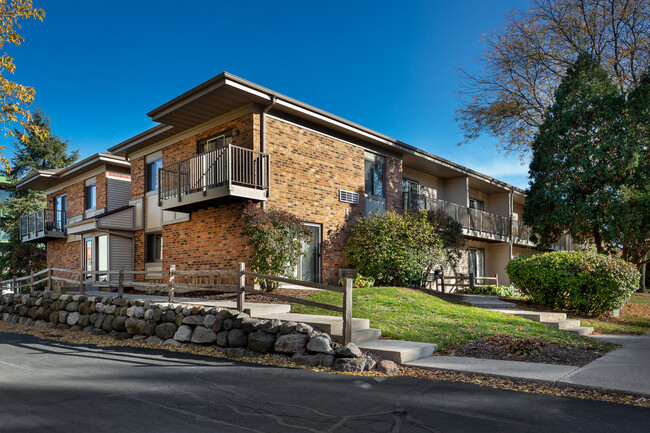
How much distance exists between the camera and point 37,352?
9.13m

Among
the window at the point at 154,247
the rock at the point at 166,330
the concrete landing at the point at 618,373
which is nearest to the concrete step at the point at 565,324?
the concrete landing at the point at 618,373

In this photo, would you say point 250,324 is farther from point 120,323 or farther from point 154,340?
point 120,323

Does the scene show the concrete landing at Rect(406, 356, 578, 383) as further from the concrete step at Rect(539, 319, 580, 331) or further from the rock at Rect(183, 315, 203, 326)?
the rock at Rect(183, 315, 203, 326)

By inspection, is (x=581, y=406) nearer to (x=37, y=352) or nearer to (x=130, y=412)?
(x=130, y=412)

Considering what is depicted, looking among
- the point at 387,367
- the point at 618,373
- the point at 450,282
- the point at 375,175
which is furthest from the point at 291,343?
the point at 450,282

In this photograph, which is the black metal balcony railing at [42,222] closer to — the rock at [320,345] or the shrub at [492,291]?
the shrub at [492,291]

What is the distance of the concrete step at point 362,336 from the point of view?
789 cm

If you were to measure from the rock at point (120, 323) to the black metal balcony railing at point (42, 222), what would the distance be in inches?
588

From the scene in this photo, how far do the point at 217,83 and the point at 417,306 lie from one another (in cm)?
800

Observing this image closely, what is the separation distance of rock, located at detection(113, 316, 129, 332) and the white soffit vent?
26.9ft

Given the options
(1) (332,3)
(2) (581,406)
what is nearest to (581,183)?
(1) (332,3)

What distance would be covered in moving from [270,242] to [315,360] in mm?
5631

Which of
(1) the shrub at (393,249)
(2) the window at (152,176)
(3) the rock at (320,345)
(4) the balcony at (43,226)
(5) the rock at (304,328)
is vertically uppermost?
(2) the window at (152,176)

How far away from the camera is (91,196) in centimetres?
2303
